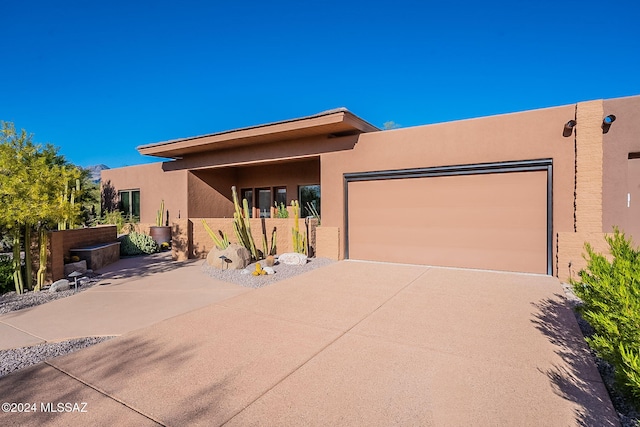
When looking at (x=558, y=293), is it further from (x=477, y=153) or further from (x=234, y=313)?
(x=234, y=313)

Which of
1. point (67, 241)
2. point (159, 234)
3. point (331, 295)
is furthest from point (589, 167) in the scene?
point (159, 234)

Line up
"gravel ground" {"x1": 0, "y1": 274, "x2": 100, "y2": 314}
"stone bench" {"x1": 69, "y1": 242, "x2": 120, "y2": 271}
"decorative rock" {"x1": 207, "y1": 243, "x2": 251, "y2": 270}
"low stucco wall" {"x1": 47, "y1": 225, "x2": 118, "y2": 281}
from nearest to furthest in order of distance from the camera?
"gravel ground" {"x1": 0, "y1": 274, "x2": 100, "y2": 314}
"low stucco wall" {"x1": 47, "y1": 225, "x2": 118, "y2": 281}
"decorative rock" {"x1": 207, "y1": 243, "x2": 251, "y2": 270}
"stone bench" {"x1": 69, "y1": 242, "x2": 120, "y2": 271}

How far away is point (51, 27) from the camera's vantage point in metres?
11.9

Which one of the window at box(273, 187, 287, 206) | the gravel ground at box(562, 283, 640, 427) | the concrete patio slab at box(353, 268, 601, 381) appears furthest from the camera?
the window at box(273, 187, 287, 206)

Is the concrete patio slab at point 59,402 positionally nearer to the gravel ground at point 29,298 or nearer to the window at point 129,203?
the gravel ground at point 29,298

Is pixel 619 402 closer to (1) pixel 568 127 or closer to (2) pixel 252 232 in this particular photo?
(1) pixel 568 127

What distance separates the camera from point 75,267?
28.7 ft

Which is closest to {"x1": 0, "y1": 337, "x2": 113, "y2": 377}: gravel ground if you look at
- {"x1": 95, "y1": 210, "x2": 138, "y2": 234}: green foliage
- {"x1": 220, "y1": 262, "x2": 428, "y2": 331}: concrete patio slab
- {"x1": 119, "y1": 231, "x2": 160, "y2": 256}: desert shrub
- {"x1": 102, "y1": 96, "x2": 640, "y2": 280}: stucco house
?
{"x1": 220, "y1": 262, "x2": 428, "y2": 331}: concrete patio slab

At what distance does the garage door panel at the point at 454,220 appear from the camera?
8.33 metres

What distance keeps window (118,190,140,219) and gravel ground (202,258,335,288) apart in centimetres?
967

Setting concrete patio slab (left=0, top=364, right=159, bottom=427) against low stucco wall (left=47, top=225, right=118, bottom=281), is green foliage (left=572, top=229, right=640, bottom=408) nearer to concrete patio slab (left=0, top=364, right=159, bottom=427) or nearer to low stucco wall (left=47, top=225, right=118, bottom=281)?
concrete patio slab (left=0, top=364, right=159, bottom=427)

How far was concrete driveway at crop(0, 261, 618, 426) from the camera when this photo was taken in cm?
282

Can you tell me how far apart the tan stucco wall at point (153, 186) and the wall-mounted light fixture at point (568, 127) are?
13.7 meters

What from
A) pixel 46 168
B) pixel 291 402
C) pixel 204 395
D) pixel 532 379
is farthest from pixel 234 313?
pixel 46 168
